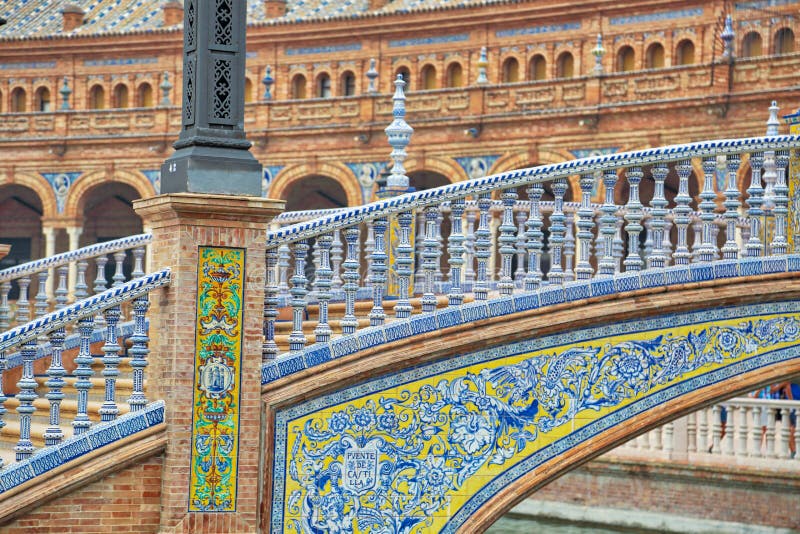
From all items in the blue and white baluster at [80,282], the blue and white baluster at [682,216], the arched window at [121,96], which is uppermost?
the arched window at [121,96]

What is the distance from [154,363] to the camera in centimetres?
758

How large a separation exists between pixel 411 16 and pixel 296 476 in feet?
74.7

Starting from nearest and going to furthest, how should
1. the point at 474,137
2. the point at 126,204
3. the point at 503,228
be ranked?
the point at 503,228, the point at 474,137, the point at 126,204

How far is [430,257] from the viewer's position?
26.5 ft

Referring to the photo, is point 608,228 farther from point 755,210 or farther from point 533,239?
point 755,210

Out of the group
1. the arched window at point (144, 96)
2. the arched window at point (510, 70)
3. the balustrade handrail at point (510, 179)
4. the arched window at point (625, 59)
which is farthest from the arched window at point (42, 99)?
the balustrade handrail at point (510, 179)

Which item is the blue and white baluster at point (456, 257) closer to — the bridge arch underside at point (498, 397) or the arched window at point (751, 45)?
the bridge arch underside at point (498, 397)

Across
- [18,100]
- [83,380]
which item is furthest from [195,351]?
[18,100]

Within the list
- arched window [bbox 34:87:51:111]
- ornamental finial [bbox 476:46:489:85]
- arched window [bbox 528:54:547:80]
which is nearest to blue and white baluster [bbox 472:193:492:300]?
ornamental finial [bbox 476:46:489:85]

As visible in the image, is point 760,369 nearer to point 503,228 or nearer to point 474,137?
point 503,228

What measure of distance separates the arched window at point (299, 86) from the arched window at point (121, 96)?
12.9 ft

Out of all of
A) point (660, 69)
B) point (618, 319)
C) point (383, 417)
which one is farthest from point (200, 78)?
point (660, 69)

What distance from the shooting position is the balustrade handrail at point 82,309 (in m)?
7.28

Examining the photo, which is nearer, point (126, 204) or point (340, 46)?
point (340, 46)
